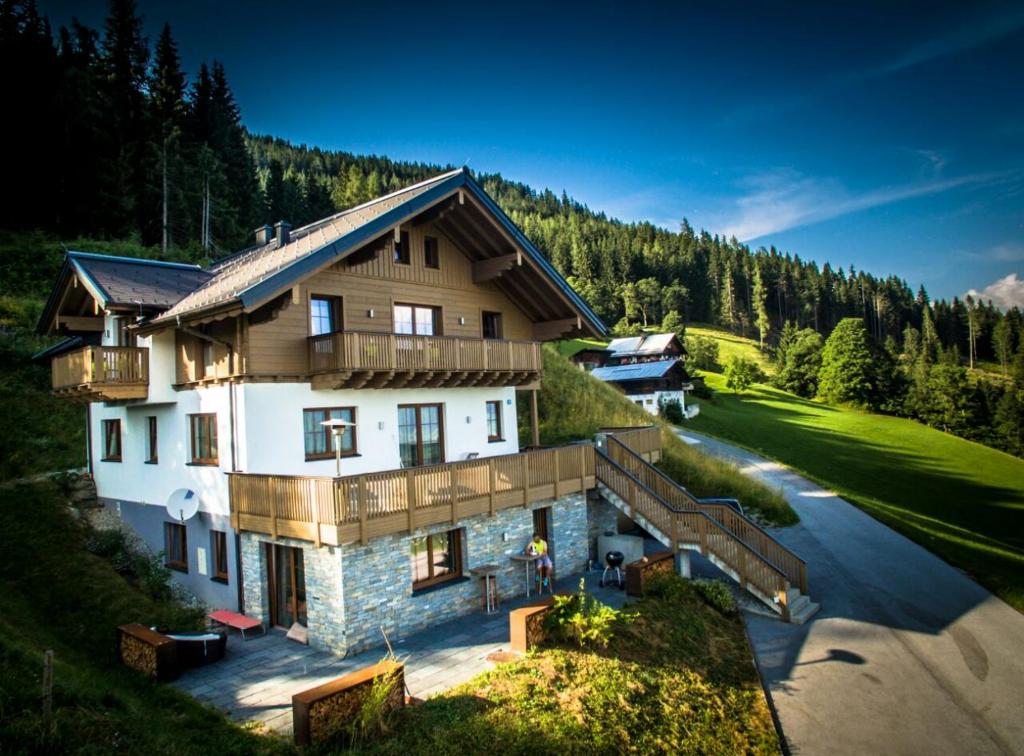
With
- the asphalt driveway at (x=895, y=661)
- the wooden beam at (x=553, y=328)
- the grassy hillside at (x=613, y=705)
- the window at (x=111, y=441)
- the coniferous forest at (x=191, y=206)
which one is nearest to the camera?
the grassy hillside at (x=613, y=705)

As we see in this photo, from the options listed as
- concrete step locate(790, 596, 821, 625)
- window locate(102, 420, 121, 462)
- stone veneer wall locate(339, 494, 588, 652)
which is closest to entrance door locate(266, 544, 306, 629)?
stone veneer wall locate(339, 494, 588, 652)

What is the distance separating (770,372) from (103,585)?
93.2 m

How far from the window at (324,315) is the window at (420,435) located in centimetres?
318

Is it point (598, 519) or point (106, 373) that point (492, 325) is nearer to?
point (598, 519)

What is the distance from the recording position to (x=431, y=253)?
784 inches

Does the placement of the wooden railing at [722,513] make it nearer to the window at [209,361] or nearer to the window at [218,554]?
the window at [218,554]

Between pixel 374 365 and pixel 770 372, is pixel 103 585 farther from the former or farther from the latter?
pixel 770 372

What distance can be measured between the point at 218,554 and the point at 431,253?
10.8m

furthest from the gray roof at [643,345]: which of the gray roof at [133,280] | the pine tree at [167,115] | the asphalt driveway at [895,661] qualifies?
the gray roof at [133,280]

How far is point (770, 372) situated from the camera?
93.9 metres

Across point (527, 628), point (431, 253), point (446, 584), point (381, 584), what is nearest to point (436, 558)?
point (446, 584)

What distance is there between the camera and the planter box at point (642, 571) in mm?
16469

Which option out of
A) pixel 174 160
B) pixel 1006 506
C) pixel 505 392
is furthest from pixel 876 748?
pixel 174 160

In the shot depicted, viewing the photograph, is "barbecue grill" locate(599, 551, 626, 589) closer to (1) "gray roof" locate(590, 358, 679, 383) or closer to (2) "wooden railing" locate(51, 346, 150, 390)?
(2) "wooden railing" locate(51, 346, 150, 390)
